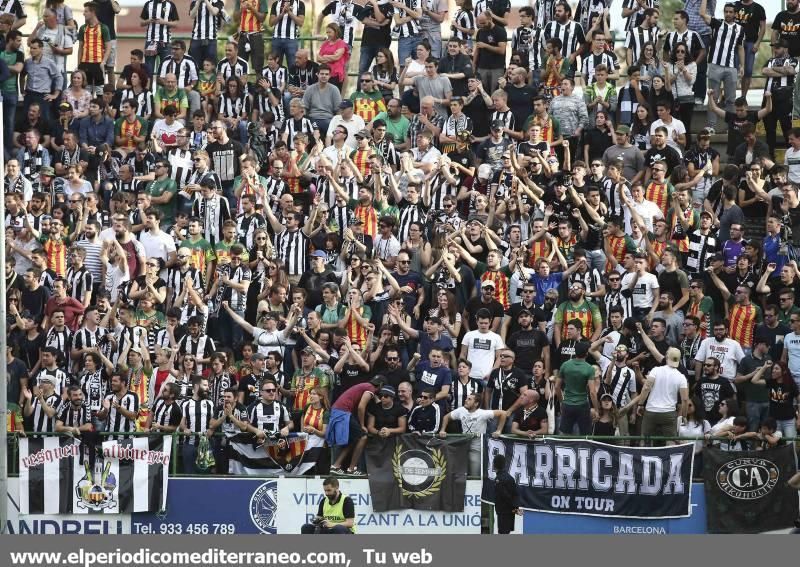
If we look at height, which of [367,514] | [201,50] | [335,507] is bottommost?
→ [367,514]

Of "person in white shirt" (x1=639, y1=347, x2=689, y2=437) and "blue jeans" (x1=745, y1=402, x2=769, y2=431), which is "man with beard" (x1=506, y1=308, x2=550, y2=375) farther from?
"blue jeans" (x1=745, y1=402, x2=769, y2=431)

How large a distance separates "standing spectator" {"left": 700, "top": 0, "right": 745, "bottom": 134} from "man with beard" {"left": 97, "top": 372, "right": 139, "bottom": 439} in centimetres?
1124

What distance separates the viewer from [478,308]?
2544 centimetres

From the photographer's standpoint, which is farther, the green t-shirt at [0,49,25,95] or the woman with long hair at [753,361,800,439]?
the green t-shirt at [0,49,25,95]

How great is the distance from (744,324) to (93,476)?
8.58 m

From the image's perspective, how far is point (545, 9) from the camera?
105 feet

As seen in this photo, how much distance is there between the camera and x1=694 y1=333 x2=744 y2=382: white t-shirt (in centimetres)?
2461

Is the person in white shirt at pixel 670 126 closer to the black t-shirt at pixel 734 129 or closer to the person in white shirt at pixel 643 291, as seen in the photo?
the black t-shirt at pixel 734 129

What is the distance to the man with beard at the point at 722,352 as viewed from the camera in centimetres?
2461

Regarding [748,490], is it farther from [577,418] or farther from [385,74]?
[385,74]

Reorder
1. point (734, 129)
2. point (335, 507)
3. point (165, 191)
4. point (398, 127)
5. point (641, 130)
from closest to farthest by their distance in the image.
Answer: point (335, 507) → point (165, 191) → point (641, 130) → point (734, 129) → point (398, 127)

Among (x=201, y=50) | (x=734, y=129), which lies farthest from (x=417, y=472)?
(x=201, y=50)

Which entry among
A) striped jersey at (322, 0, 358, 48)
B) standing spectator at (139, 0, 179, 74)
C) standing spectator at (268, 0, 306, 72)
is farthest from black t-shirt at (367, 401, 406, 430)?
standing spectator at (139, 0, 179, 74)

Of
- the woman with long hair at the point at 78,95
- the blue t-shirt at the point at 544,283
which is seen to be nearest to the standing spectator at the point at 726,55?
the blue t-shirt at the point at 544,283
